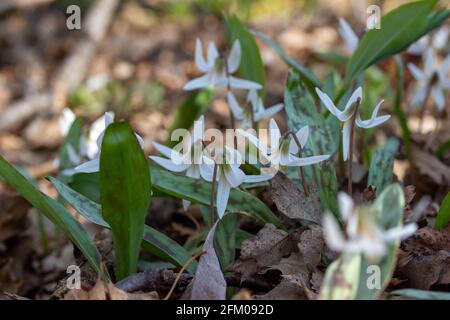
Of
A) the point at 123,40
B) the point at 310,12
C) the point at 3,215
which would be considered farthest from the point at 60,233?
the point at 310,12

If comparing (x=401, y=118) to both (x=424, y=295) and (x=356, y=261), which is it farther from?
(x=356, y=261)

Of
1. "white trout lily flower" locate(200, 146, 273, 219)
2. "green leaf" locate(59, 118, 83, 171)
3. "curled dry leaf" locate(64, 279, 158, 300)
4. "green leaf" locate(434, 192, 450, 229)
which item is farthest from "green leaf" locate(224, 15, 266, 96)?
"curled dry leaf" locate(64, 279, 158, 300)

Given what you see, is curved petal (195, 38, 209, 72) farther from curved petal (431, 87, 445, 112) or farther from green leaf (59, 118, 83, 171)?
curved petal (431, 87, 445, 112)

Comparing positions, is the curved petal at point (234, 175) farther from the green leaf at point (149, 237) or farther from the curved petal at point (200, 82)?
the curved petal at point (200, 82)

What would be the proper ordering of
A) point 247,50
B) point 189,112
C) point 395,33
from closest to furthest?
1. point 395,33
2. point 247,50
3. point 189,112

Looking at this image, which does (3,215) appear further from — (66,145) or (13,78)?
(13,78)

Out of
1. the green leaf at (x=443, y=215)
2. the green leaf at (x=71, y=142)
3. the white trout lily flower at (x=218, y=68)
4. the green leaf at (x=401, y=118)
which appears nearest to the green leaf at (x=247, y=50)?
the white trout lily flower at (x=218, y=68)

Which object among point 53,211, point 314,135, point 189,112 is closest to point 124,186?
point 53,211
